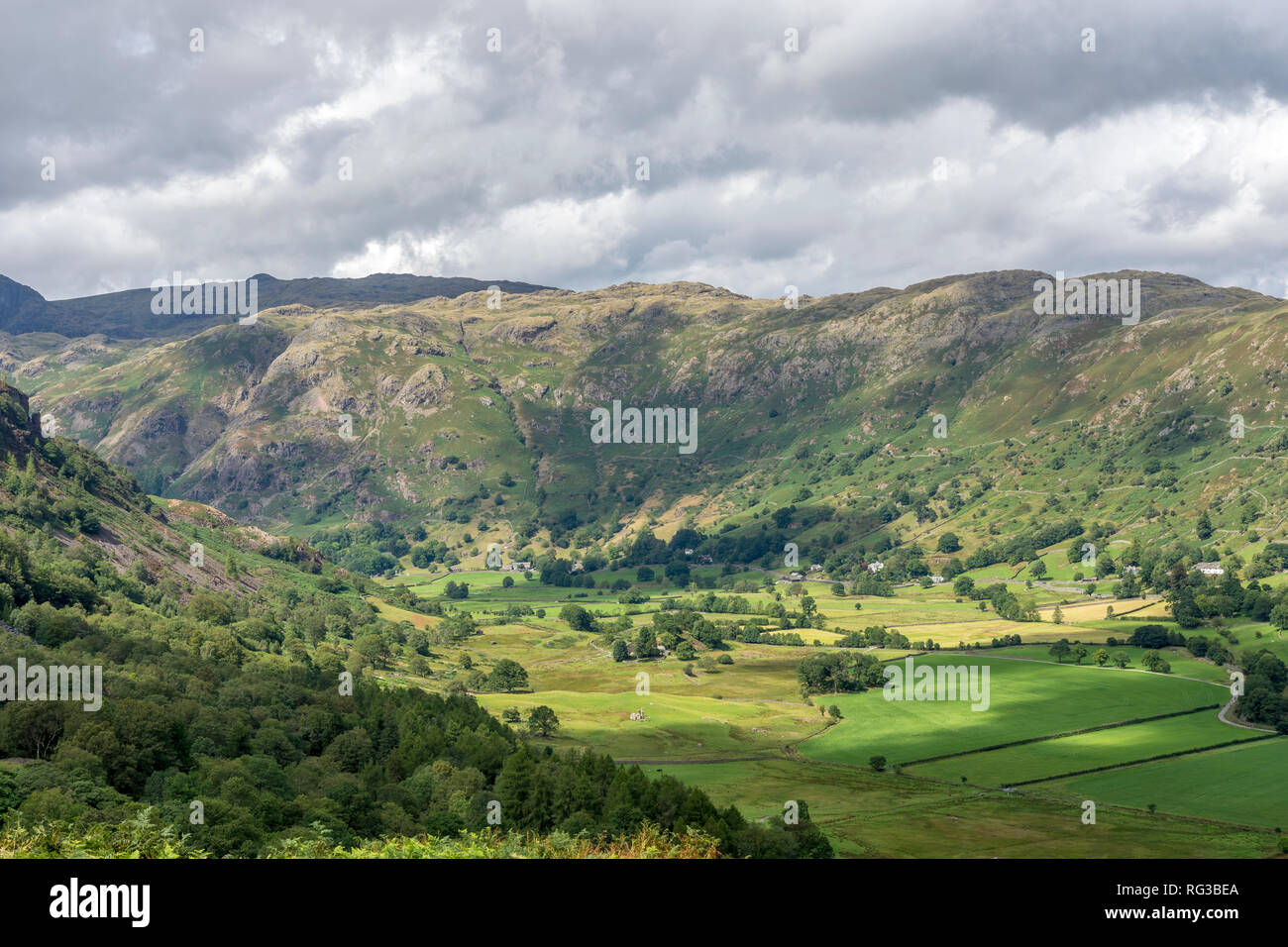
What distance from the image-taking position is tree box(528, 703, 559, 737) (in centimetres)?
15838

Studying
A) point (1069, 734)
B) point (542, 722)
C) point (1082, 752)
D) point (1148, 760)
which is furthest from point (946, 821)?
point (542, 722)

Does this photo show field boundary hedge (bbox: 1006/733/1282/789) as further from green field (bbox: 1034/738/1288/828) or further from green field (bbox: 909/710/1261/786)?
green field (bbox: 1034/738/1288/828)

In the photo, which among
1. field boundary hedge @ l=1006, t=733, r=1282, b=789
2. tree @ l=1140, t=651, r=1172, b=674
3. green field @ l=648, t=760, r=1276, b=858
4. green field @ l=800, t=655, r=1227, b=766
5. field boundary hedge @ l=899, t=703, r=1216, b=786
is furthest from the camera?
tree @ l=1140, t=651, r=1172, b=674

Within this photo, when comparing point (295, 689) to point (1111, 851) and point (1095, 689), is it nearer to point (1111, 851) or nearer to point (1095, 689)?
point (1111, 851)

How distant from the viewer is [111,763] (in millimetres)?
76500

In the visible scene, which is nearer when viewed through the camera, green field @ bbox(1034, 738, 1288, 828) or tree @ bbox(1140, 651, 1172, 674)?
green field @ bbox(1034, 738, 1288, 828)

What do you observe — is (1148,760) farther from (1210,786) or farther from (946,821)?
(946,821)

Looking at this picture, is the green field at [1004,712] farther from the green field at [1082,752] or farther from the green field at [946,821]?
the green field at [946,821]

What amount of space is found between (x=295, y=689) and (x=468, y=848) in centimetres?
9713

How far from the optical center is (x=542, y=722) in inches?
6265

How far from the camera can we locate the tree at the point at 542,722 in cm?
15838

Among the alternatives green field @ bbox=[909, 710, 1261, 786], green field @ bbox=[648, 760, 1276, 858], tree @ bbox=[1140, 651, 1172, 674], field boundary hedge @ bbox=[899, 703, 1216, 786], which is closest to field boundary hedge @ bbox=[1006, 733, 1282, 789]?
green field @ bbox=[909, 710, 1261, 786]

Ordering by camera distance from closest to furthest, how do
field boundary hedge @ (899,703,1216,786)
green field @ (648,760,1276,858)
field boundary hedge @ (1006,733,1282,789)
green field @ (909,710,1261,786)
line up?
green field @ (648,760,1276,858)
field boundary hedge @ (1006,733,1282,789)
green field @ (909,710,1261,786)
field boundary hedge @ (899,703,1216,786)
